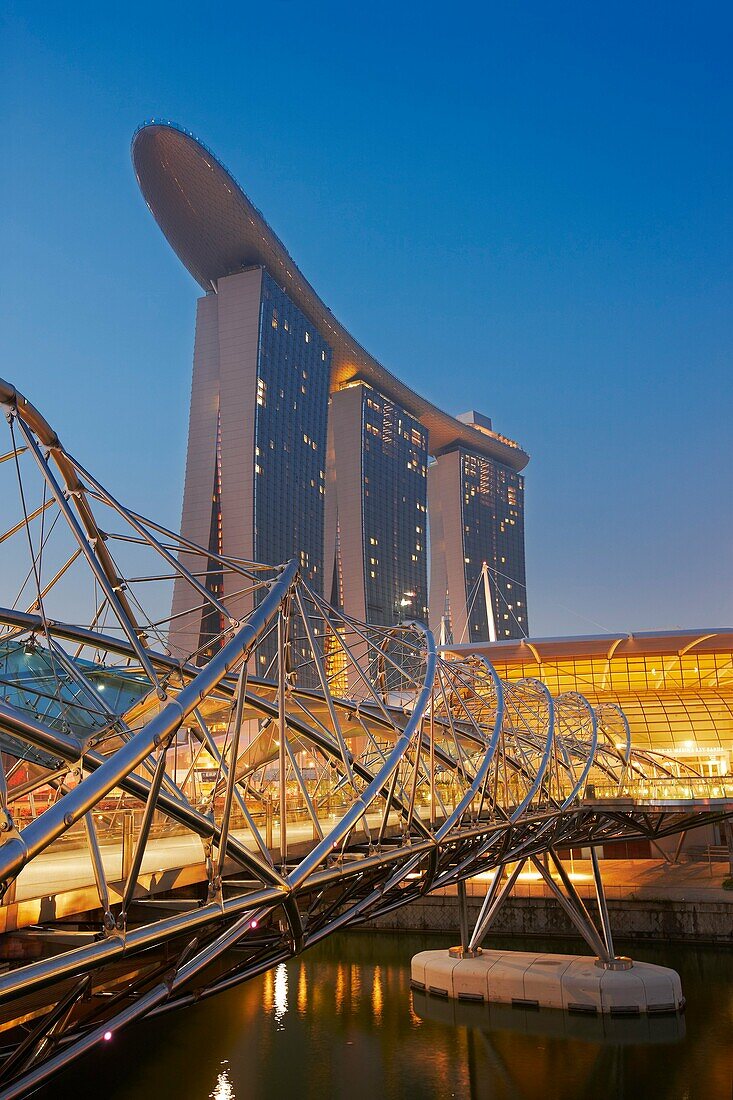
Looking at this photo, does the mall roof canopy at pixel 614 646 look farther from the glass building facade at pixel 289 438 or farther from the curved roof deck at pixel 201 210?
the curved roof deck at pixel 201 210

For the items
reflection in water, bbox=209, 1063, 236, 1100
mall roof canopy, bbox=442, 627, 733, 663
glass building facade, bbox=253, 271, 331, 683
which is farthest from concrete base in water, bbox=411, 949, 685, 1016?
glass building facade, bbox=253, 271, 331, 683

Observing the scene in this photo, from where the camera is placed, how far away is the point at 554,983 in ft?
119

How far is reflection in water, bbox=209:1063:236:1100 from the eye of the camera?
2873 cm

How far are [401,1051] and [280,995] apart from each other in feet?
30.1

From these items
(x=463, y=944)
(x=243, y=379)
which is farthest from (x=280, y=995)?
(x=243, y=379)

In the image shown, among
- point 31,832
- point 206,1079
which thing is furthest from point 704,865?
point 31,832

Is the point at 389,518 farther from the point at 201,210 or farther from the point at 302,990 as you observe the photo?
the point at 302,990

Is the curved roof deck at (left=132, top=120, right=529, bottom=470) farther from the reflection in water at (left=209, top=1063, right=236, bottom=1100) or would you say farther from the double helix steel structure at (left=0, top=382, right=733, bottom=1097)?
the reflection in water at (left=209, top=1063, right=236, bottom=1100)

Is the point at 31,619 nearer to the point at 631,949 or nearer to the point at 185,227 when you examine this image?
the point at 631,949

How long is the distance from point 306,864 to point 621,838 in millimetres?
34457

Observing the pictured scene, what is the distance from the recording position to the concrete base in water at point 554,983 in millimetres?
35438

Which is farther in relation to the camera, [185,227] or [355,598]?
[355,598]

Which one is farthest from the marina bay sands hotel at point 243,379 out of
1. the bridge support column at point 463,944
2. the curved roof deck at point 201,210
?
the bridge support column at point 463,944

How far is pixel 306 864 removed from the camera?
15570 mm
